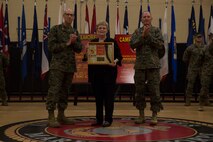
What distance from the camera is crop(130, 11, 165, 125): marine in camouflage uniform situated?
5352 mm

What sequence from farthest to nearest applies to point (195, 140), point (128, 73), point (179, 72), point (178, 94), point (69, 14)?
1. point (179, 72)
2. point (178, 94)
3. point (128, 73)
4. point (69, 14)
5. point (195, 140)

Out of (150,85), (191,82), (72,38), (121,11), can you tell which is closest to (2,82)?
(72,38)

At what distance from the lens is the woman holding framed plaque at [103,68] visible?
5281 mm

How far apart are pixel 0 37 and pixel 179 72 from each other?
6041 millimetres

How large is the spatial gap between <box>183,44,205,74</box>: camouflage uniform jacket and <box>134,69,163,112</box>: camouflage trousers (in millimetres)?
3501

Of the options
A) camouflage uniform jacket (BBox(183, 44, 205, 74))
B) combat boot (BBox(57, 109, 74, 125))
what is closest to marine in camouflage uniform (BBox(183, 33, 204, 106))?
camouflage uniform jacket (BBox(183, 44, 205, 74))

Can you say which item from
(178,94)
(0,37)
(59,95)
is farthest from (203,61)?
(0,37)

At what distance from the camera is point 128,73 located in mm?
8516

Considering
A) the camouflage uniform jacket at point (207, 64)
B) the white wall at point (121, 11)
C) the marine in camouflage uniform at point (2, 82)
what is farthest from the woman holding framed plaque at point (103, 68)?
the white wall at point (121, 11)

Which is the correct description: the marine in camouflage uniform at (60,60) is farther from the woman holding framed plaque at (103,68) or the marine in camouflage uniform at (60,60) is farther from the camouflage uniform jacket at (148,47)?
the camouflage uniform jacket at (148,47)

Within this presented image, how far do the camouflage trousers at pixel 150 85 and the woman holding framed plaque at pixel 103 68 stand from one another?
0.43 m

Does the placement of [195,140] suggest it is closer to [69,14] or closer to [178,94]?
[69,14]

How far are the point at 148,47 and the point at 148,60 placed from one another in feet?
0.69

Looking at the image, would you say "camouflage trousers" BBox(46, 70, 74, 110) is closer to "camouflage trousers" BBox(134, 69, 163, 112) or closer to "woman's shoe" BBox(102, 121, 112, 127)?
"woman's shoe" BBox(102, 121, 112, 127)
